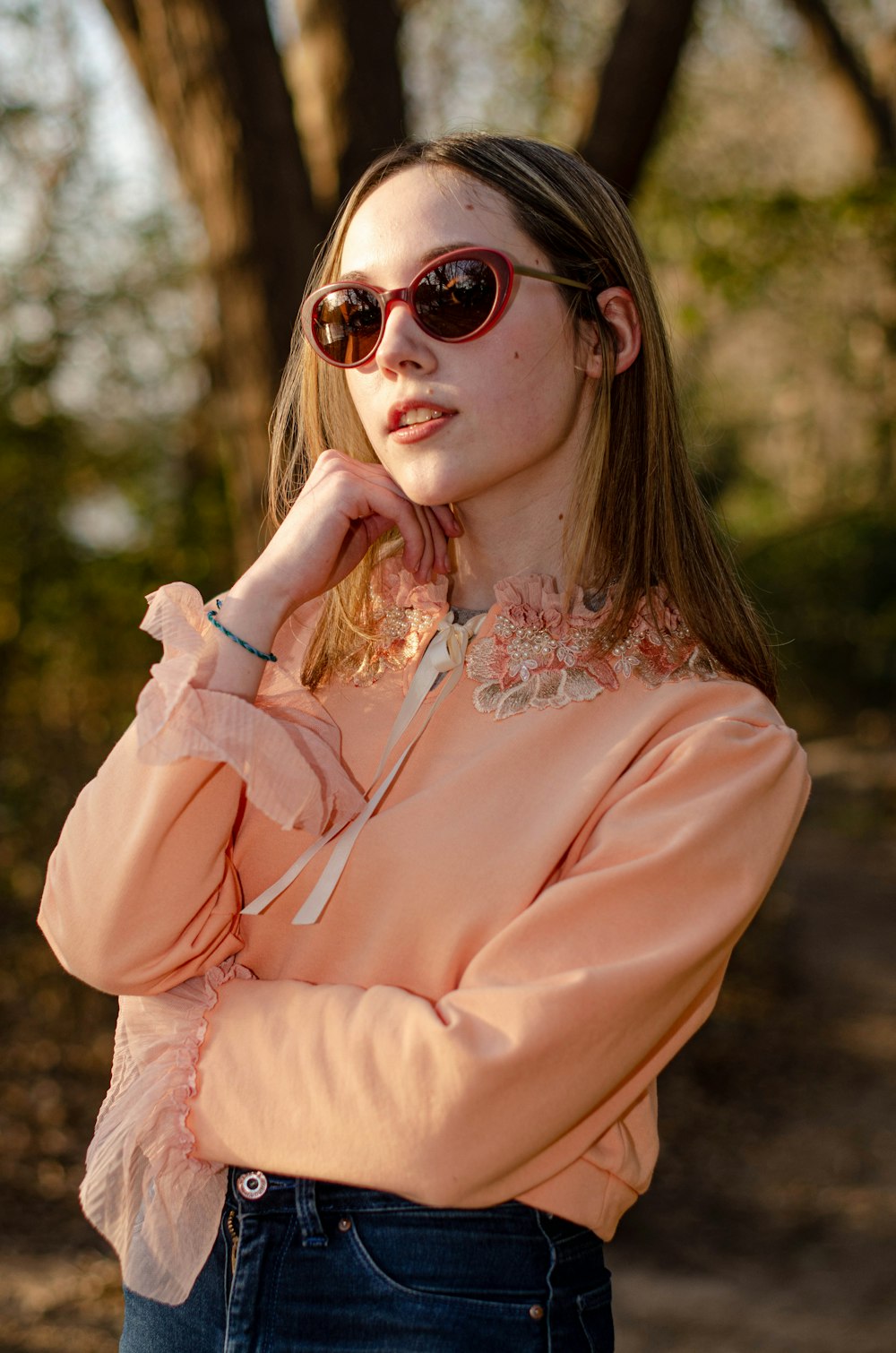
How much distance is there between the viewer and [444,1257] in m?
1.51

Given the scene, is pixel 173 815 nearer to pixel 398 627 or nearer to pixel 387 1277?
pixel 398 627

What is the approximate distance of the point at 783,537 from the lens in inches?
387

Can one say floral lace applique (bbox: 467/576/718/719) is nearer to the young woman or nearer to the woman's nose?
the young woman

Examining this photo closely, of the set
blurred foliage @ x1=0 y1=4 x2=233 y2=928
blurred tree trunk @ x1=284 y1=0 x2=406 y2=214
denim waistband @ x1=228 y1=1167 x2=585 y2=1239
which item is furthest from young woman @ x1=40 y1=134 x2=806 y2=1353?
blurred foliage @ x1=0 y1=4 x2=233 y2=928

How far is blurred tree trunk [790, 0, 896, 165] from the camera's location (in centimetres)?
834

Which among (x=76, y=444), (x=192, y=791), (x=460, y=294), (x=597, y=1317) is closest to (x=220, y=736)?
(x=192, y=791)

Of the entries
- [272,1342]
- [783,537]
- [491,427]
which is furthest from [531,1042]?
[783,537]

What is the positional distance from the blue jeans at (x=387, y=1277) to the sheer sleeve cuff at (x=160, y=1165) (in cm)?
7

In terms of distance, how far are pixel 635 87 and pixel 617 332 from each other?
251 centimetres

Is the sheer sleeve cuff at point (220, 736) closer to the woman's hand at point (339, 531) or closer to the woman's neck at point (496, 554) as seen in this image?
the woman's hand at point (339, 531)

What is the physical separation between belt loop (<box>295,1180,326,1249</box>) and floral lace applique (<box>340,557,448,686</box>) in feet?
2.19

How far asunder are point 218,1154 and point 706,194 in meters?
6.63

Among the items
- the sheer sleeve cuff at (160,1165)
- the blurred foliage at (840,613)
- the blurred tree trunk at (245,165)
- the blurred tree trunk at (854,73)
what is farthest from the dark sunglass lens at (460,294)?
the blurred foliage at (840,613)

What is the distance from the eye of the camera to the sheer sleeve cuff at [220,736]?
5.03ft
